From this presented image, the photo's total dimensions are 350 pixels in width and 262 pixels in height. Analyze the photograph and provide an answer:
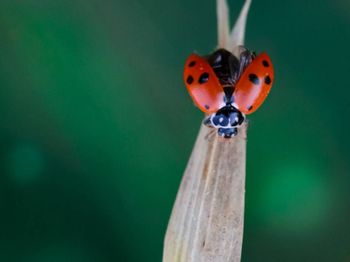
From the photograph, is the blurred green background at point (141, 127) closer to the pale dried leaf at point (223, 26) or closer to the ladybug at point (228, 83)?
the ladybug at point (228, 83)

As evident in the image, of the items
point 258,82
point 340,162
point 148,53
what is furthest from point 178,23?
point 340,162

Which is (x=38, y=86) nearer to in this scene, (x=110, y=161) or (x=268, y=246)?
(x=110, y=161)

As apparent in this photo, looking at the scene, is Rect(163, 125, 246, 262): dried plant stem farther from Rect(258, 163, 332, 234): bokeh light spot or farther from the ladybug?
Rect(258, 163, 332, 234): bokeh light spot

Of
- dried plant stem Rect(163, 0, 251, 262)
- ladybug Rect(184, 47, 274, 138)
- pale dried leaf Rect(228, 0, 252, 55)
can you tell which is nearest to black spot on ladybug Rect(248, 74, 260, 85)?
ladybug Rect(184, 47, 274, 138)

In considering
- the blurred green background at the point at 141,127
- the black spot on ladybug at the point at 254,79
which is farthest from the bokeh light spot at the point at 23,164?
the black spot on ladybug at the point at 254,79

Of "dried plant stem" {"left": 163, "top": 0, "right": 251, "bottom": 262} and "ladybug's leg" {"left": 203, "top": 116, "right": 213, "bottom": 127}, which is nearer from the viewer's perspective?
"dried plant stem" {"left": 163, "top": 0, "right": 251, "bottom": 262}

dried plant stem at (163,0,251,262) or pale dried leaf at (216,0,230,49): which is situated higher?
pale dried leaf at (216,0,230,49)
